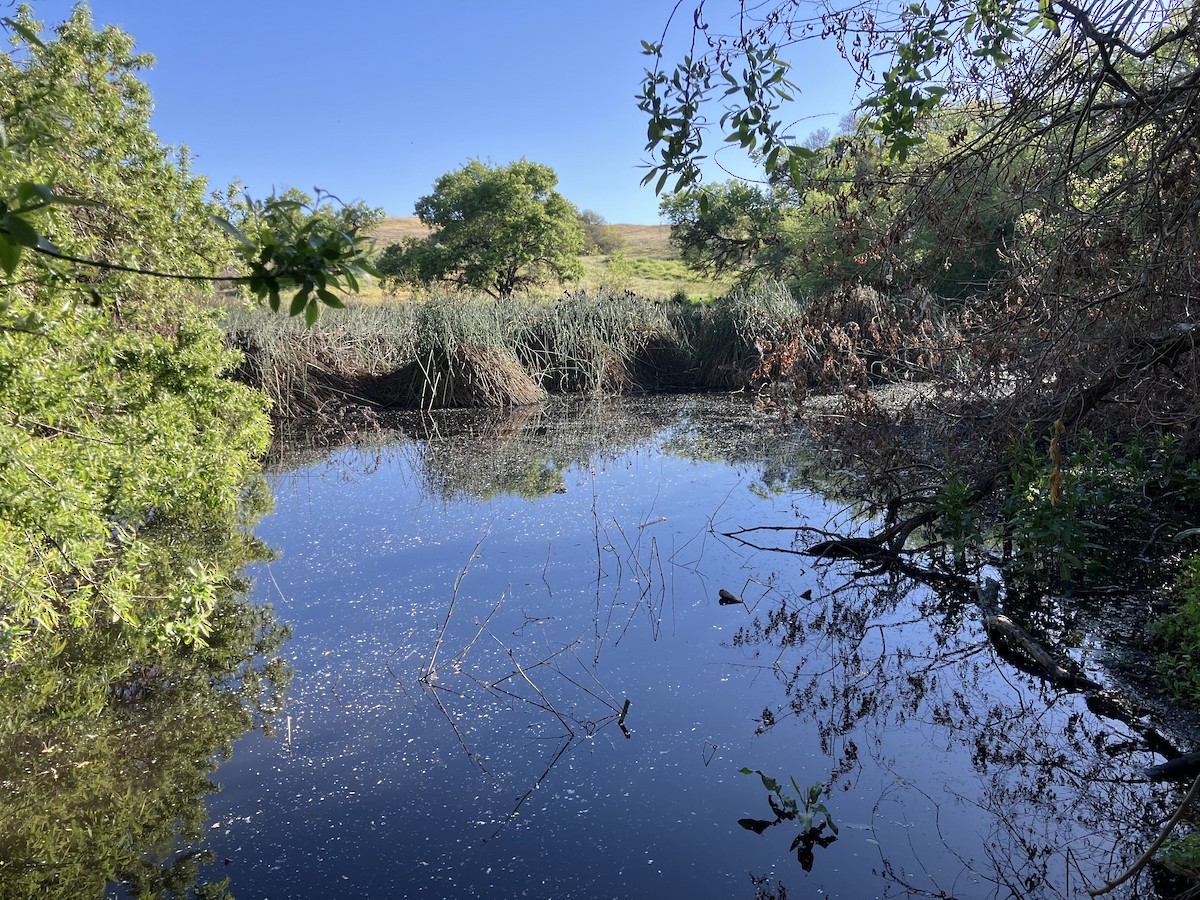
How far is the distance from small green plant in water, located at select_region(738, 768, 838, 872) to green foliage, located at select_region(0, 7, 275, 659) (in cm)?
220

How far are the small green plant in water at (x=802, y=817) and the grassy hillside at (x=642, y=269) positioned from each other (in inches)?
547

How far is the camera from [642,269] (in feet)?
147

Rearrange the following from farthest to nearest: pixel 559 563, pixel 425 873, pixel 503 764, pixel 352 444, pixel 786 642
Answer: pixel 352 444 < pixel 559 563 < pixel 786 642 < pixel 503 764 < pixel 425 873

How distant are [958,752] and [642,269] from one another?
141 feet

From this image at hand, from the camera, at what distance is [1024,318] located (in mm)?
3738

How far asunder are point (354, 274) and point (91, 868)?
220 cm

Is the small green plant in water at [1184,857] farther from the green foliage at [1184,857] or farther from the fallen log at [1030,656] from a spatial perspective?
the fallen log at [1030,656]

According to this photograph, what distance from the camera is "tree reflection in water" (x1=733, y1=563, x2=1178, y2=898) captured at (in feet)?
7.87

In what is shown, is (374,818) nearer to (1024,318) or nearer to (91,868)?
(91,868)

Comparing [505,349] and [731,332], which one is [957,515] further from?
[731,332]

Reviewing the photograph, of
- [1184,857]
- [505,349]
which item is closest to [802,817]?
[1184,857]

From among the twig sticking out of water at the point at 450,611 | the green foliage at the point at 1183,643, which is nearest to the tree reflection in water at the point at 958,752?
the green foliage at the point at 1183,643

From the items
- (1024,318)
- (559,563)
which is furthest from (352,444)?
(1024,318)

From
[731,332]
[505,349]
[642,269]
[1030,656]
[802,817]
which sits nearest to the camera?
[802,817]
